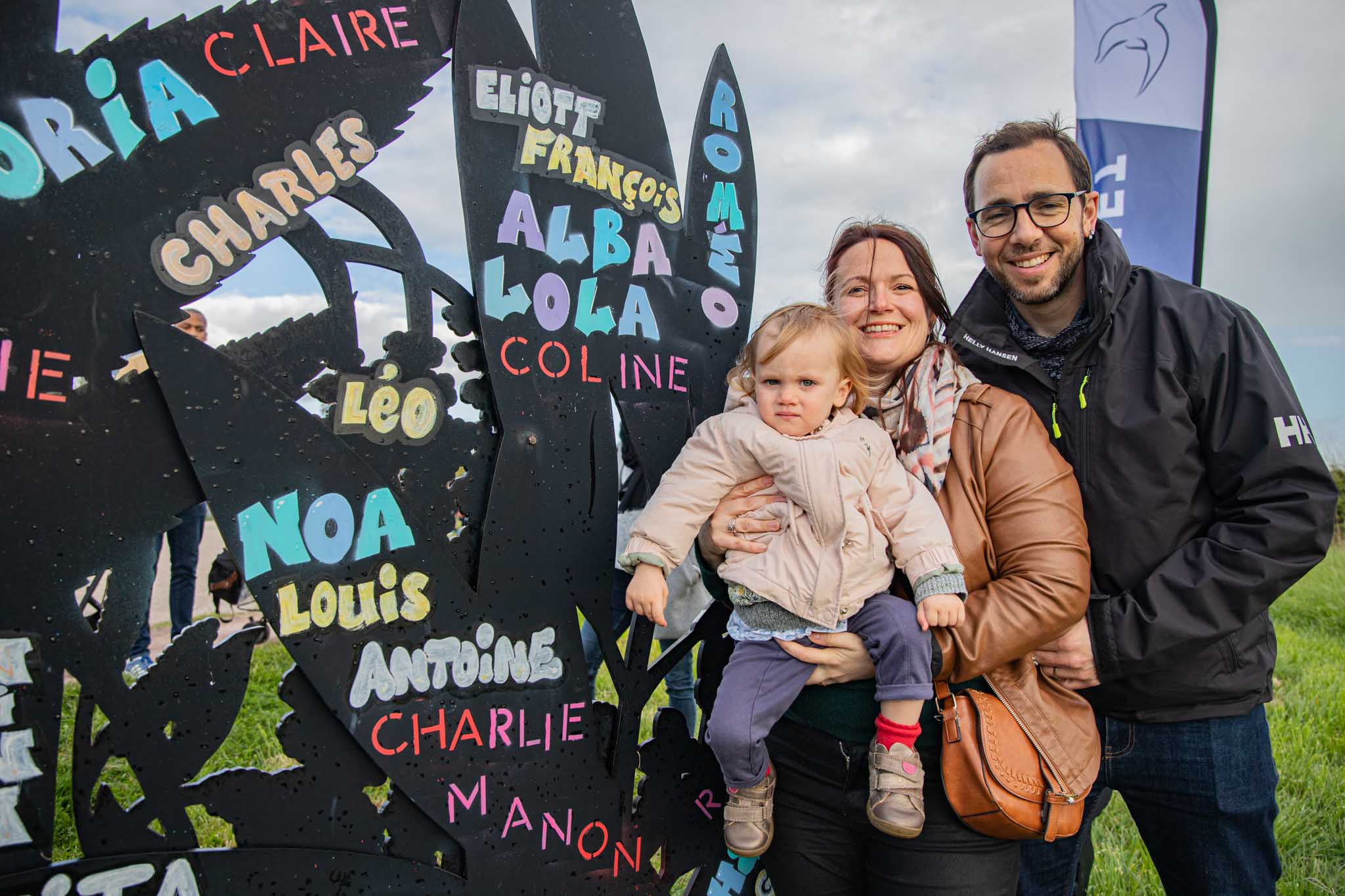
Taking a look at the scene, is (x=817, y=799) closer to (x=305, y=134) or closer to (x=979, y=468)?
(x=979, y=468)

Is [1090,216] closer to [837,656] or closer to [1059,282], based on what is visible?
[1059,282]

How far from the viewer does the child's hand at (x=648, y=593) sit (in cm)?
189

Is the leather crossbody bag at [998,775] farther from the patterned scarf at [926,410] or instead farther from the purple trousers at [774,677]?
the patterned scarf at [926,410]

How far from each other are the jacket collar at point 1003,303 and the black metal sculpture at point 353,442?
699 mm

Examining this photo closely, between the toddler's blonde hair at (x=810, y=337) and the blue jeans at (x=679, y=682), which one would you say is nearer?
the toddler's blonde hair at (x=810, y=337)

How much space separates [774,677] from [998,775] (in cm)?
50

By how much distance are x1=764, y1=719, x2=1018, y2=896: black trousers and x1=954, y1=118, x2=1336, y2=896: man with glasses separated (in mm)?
473

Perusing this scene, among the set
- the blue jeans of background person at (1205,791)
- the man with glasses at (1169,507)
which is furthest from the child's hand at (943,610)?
the blue jeans of background person at (1205,791)

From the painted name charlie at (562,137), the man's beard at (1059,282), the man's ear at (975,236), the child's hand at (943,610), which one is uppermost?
the painted name charlie at (562,137)

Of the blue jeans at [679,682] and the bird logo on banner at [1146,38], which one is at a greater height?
the bird logo on banner at [1146,38]

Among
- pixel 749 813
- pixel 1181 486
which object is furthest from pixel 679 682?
pixel 1181 486

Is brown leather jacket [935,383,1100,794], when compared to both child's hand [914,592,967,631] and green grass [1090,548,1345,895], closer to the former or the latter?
child's hand [914,592,967,631]

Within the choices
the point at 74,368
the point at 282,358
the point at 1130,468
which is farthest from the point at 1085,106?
the point at 74,368

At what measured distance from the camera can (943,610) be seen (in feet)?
6.02
